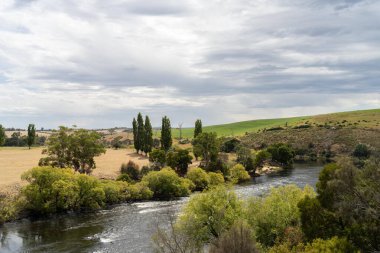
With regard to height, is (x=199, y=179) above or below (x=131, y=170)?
below

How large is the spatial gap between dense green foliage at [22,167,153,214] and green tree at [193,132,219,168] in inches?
1621

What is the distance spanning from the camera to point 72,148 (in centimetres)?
8831

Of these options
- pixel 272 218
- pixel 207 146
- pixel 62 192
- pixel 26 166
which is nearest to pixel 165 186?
pixel 62 192

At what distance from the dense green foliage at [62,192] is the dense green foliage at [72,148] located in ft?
49.9

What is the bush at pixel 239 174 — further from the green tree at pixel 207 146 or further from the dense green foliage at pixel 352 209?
the dense green foliage at pixel 352 209

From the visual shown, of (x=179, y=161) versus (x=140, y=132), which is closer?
(x=179, y=161)

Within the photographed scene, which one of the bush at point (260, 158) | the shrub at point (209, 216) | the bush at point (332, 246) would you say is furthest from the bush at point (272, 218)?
the bush at point (260, 158)

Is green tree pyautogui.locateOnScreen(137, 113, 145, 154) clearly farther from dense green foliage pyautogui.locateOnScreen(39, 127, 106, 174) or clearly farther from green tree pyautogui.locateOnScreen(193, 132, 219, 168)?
dense green foliage pyautogui.locateOnScreen(39, 127, 106, 174)

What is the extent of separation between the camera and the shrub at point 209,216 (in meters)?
38.1

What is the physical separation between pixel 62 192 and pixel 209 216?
111 ft

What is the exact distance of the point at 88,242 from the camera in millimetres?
48500

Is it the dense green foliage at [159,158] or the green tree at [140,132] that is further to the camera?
the green tree at [140,132]

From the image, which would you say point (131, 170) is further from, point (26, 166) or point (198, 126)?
point (198, 126)

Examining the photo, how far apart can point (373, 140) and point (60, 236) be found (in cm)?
14166
